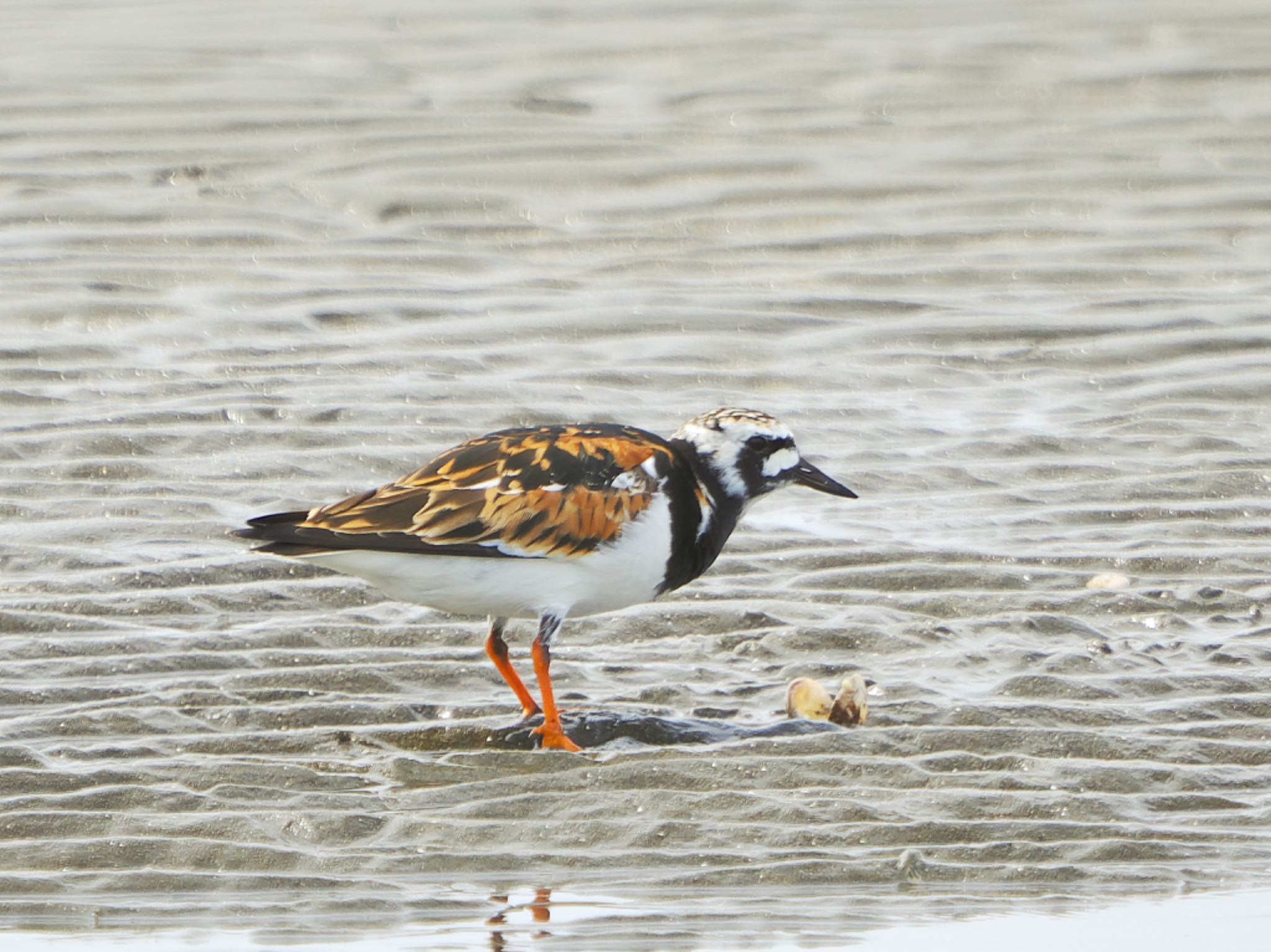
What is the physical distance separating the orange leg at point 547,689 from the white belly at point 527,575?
0.05 m

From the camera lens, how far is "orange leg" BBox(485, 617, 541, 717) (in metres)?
6.20

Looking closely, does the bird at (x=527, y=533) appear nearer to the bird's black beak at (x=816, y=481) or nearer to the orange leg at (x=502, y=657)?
the orange leg at (x=502, y=657)

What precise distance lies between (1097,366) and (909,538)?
7.37ft

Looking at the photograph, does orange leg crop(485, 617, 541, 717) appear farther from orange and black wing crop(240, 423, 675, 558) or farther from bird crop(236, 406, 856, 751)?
orange and black wing crop(240, 423, 675, 558)

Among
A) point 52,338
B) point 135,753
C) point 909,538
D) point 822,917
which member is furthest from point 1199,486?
point 52,338

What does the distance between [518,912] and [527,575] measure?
1.46m

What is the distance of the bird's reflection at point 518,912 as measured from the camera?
15.3 feet

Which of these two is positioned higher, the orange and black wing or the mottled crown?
the mottled crown

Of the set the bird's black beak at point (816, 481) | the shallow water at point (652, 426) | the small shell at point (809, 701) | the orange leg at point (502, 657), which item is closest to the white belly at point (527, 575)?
the orange leg at point (502, 657)

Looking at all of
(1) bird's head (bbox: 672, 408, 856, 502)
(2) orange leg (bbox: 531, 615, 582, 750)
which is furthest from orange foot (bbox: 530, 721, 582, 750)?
(1) bird's head (bbox: 672, 408, 856, 502)

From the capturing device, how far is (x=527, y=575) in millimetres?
6113

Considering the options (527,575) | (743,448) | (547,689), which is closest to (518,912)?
(547,689)

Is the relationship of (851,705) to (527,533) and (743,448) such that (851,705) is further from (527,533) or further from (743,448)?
(527,533)

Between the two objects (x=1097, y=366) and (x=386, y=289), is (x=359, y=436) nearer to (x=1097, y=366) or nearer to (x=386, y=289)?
(x=386, y=289)
